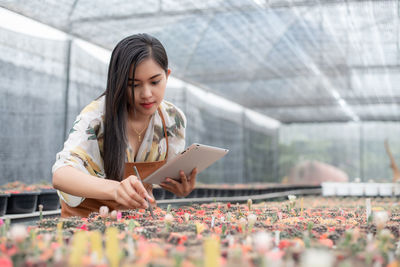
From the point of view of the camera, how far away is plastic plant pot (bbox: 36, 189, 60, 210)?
4.78 metres

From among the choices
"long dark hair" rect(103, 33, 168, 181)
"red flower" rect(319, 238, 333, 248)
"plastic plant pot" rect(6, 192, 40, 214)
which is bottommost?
"plastic plant pot" rect(6, 192, 40, 214)

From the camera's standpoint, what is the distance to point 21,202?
4414mm

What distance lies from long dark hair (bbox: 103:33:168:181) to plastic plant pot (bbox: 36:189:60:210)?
8.25 ft

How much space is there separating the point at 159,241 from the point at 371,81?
10.7 m

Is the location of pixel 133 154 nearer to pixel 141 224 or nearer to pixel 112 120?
pixel 112 120

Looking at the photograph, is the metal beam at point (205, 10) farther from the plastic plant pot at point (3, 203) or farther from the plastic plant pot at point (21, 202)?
the plastic plant pot at point (3, 203)

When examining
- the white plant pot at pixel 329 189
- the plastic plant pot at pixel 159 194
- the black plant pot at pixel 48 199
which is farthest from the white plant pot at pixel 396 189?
the black plant pot at pixel 48 199

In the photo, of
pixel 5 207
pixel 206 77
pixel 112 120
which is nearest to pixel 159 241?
pixel 112 120

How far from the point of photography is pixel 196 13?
247 inches

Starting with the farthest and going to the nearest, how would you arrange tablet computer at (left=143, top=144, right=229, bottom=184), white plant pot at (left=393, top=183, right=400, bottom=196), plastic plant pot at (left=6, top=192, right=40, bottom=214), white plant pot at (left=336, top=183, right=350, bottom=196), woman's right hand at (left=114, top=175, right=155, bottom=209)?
white plant pot at (left=336, top=183, right=350, bottom=196)
white plant pot at (left=393, top=183, right=400, bottom=196)
plastic plant pot at (left=6, top=192, right=40, bottom=214)
tablet computer at (left=143, top=144, right=229, bottom=184)
woman's right hand at (left=114, top=175, right=155, bottom=209)

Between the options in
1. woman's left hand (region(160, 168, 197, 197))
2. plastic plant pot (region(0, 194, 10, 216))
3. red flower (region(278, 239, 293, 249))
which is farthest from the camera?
plastic plant pot (region(0, 194, 10, 216))

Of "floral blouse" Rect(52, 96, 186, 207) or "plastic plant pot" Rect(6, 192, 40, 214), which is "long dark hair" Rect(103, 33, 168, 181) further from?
"plastic plant pot" Rect(6, 192, 40, 214)

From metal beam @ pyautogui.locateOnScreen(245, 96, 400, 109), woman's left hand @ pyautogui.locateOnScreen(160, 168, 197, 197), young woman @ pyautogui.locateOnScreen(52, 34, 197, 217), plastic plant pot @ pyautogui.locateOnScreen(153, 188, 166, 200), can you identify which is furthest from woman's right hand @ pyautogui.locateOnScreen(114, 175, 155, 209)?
metal beam @ pyautogui.locateOnScreen(245, 96, 400, 109)

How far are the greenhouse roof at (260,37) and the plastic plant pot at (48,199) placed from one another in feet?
6.38
